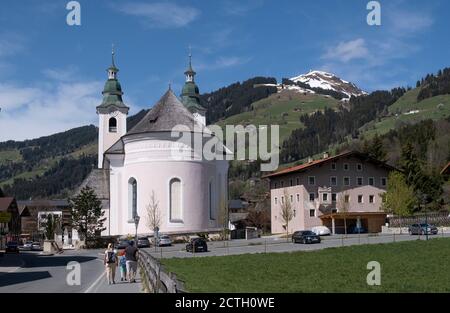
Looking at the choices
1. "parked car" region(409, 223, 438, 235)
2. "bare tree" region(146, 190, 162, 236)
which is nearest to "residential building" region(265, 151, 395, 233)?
"bare tree" region(146, 190, 162, 236)

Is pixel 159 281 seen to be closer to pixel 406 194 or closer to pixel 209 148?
pixel 209 148

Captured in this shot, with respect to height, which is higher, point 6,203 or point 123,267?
point 6,203

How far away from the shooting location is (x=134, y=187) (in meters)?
69.5

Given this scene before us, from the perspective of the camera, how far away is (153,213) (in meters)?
65.3

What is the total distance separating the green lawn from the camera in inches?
689

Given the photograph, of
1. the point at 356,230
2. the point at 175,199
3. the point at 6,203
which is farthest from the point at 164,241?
the point at 6,203

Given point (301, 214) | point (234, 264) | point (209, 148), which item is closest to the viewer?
point (234, 264)

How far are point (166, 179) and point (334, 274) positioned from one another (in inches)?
1790

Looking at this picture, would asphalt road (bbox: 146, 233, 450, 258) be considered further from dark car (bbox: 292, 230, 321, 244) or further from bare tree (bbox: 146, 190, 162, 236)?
bare tree (bbox: 146, 190, 162, 236)

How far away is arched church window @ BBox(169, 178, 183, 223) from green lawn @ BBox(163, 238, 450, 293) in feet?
118

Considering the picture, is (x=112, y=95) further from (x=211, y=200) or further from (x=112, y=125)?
(x=211, y=200)

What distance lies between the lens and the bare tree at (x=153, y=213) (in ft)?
214
